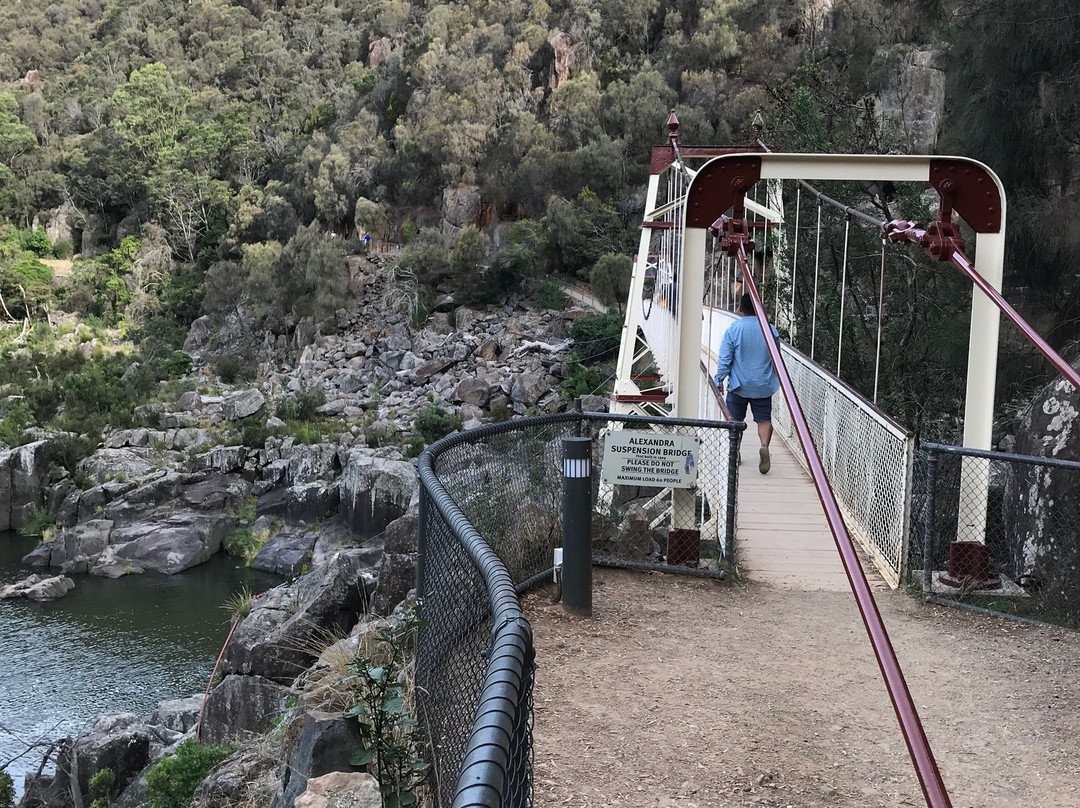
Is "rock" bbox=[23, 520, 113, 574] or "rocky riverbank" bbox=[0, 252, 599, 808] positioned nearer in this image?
"rocky riverbank" bbox=[0, 252, 599, 808]

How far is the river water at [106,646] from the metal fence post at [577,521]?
1049 cm

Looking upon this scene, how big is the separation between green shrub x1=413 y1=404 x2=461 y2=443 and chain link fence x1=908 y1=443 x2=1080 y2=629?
2016 centimetres

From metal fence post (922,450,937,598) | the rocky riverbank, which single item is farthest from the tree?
metal fence post (922,450,937,598)

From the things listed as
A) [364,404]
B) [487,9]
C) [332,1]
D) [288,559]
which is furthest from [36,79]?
[288,559]

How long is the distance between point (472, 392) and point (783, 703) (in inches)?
1009

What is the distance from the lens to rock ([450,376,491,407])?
2931cm

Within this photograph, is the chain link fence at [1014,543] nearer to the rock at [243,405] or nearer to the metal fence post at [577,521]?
the metal fence post at [577,521]

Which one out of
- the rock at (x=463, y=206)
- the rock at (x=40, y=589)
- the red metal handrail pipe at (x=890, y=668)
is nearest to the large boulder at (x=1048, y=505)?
the red metal handrail pipe at (x=890, y=668)

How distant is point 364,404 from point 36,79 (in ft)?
244

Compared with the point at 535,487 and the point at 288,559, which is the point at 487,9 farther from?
the point at 535,487

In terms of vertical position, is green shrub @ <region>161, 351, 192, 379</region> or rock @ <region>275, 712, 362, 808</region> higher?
rock @ <region>275, 712, 362, 808</region>

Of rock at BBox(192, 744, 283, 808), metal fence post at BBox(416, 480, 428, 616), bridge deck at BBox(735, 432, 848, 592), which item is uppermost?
metal fence post at BBox(416, 480, 428, 616)

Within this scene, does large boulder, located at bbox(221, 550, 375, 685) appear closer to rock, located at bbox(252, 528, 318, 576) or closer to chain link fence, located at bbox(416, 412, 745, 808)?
chain link fence, located at bbox(416, 412, 745, 808)

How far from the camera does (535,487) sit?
5848 millimetres
